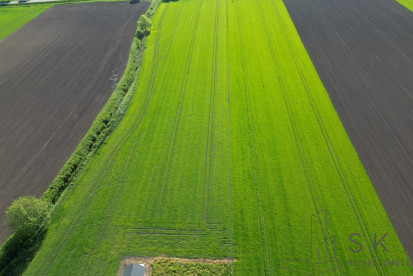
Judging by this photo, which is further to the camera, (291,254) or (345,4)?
(345,4)

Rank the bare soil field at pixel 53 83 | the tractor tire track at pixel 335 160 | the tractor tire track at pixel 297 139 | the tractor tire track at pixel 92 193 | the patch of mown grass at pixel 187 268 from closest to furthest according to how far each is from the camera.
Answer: the patch of mown grass at pixel 187 268, the tractor tire track at pixel 92 193, the tractor tire track at pixel 335 160, the tractor tire track at pixel 297 139, the bare soil field at pixel 53 83

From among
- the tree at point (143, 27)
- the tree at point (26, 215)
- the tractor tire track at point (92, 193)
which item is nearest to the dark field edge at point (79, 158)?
the tree at point (26, 215)

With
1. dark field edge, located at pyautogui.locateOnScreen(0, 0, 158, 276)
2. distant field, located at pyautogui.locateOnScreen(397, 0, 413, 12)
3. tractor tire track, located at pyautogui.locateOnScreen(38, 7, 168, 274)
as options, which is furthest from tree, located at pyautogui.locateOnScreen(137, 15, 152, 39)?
distant field, located at pyautogui.locateOnScreen(397, 0, 413, 12)

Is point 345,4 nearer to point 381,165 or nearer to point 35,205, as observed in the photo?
point 381,165

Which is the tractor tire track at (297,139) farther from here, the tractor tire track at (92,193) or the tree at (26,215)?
the tree at (26,215)

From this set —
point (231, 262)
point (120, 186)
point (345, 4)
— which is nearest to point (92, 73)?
point (120, 186)
